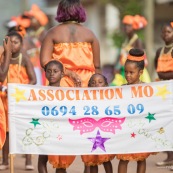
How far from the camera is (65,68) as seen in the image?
7.72 metres

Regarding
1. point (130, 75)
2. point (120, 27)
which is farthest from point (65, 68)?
point (120, 27)

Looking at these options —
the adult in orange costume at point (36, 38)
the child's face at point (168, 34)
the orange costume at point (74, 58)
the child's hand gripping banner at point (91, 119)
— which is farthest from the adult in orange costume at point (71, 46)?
the adult in orange costume at point (36, 38)

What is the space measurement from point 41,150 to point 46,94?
537mm

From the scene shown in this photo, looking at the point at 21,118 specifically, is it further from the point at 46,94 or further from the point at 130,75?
the point at 130,75

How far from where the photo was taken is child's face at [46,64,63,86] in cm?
746

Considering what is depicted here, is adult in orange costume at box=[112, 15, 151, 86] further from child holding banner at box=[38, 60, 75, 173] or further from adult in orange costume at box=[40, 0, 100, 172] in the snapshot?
child holding banner at box=[38, 60, 75, 173]

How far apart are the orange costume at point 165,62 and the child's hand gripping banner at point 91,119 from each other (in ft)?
7.81

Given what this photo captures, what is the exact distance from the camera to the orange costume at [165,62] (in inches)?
381

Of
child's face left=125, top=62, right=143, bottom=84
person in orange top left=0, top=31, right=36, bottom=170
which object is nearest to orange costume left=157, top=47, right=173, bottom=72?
person in orange top left=0, top=31, right=36, bottom=170

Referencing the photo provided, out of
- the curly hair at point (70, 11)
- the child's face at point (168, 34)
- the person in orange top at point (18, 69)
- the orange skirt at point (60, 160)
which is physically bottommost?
the orange skirt at point (60, 160)

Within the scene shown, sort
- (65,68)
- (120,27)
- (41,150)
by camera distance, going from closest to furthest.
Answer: (41,150) < (65,68) < (120,27)

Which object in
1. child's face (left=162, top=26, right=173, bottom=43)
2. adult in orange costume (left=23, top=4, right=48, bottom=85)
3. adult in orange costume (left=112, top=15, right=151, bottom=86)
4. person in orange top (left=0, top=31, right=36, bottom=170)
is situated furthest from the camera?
adult in orange costume (left=23, top=4, right=48, bottom=85)

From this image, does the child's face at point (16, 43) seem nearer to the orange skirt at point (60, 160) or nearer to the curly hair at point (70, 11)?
the curly hair at point (70, 11)

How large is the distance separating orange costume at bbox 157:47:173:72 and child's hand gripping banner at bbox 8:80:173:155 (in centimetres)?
238
